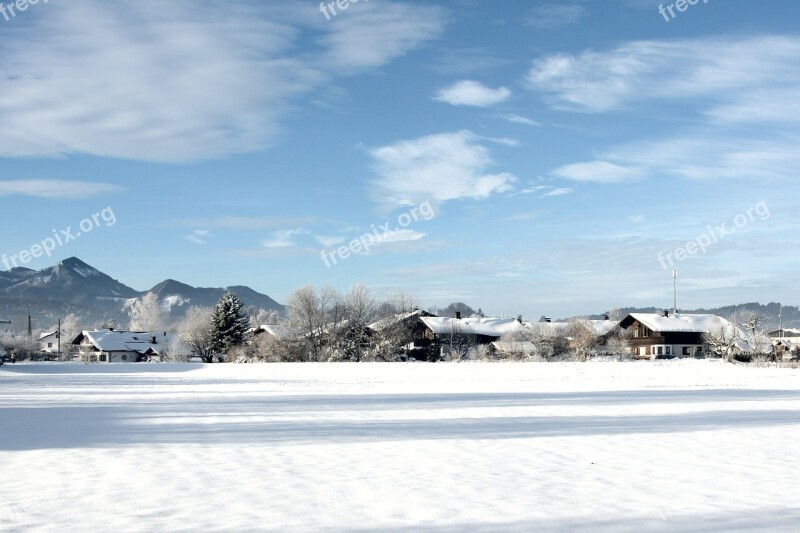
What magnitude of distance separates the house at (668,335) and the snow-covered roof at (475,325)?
46.6ft

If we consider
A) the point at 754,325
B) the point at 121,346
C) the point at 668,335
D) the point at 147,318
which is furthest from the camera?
the point at 147,318

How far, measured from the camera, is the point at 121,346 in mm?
108500

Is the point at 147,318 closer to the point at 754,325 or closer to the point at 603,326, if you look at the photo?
the point at 603,326

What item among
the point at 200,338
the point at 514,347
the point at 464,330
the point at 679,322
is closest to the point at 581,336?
the point at 514,347

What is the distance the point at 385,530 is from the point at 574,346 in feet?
231

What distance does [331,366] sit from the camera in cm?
5666

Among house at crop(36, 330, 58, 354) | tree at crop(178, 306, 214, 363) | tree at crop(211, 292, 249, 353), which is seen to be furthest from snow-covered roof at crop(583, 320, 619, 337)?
house at crop(36, 330, 58, 354)

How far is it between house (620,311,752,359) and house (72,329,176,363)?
63.4m

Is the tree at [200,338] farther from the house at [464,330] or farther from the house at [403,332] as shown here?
the house at [464,330]

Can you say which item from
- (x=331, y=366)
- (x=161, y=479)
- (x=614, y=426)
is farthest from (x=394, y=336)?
(x=161, y=479)

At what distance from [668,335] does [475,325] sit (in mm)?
23572

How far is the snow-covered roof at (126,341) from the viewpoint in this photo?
107062 millimetres

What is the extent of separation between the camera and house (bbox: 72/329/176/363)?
106500mm

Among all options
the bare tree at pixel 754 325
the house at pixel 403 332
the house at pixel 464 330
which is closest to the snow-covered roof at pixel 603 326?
the house at pixel 464 330
